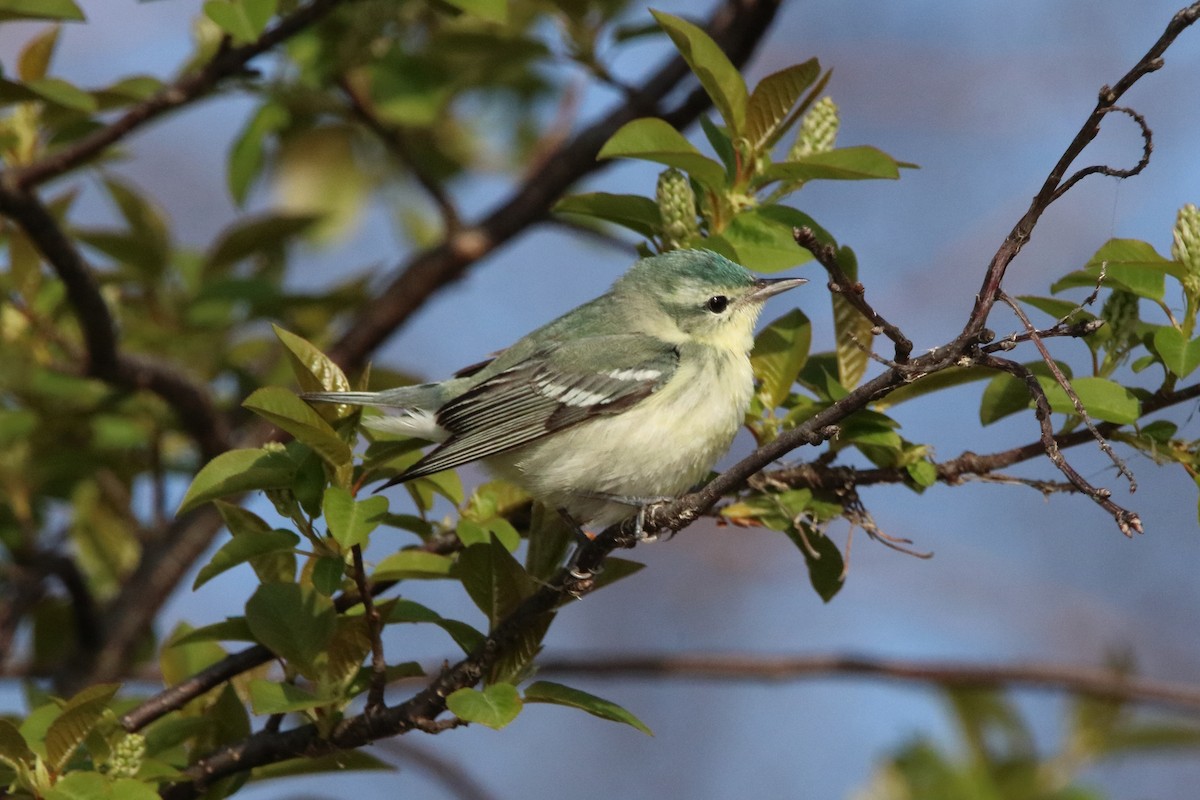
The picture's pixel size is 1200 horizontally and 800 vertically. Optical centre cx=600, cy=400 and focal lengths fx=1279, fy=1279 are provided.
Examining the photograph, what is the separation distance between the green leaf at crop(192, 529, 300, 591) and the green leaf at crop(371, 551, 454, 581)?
21 centimetres

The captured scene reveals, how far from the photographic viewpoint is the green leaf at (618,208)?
8.22ft

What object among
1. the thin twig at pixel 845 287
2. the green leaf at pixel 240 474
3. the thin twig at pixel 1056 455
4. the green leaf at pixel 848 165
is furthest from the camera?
the green leaf at pixel 848 165

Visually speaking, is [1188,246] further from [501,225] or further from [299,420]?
[501,225]

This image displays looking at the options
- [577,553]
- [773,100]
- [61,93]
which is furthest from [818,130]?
[61,93]

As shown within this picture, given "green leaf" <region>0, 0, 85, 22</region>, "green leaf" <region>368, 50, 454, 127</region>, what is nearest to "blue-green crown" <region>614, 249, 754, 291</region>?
"green leaf" <region>368, 50, 454, 127</region>

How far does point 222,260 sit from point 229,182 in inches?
21.9

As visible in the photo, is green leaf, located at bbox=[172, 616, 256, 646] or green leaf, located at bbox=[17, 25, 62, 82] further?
green leaf, located at bbox=[17, 25, 62, 82]

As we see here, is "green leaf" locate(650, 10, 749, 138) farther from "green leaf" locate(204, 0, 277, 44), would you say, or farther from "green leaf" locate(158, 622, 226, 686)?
"green leaf" locate(158, 622, 226, 686)

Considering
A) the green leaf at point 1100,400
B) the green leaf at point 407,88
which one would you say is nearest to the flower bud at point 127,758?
the green leaf at point 1100,400

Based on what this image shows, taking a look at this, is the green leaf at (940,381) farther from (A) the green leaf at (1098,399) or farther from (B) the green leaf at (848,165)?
(B) the green leaf at (848,165)

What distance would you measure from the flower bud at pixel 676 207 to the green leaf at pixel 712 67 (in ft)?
0.48

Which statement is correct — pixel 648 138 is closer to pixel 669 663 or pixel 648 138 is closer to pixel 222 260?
pixel 669 663

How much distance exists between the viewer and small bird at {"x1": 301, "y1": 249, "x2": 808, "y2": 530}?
2.84m

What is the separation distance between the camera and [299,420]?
2.09m
